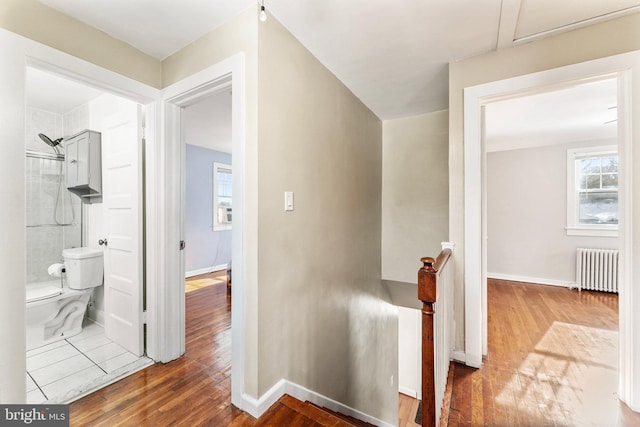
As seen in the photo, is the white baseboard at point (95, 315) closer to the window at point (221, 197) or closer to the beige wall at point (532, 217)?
the window at point (221, 197)

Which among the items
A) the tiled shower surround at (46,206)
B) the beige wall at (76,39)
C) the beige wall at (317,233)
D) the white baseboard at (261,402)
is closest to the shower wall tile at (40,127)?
the tiled shower surround at (46,206)

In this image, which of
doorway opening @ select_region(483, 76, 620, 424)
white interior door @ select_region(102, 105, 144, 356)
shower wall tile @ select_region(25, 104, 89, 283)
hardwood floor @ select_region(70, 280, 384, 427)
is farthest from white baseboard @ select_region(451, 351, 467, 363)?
shower wall tile @ select_region(25, 104, 89, 283)

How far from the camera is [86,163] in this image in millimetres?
2412

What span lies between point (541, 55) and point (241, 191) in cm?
224

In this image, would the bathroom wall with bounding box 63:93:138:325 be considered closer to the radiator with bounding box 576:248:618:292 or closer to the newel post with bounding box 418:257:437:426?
the newel post with bounding box 418:257:437:426

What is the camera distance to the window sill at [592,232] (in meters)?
4.05

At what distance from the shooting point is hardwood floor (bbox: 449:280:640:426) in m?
1.51

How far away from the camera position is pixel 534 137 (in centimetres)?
416

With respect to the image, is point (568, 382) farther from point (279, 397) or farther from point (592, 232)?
point (592, 232)

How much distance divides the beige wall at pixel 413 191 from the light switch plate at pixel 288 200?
2139 millimetres

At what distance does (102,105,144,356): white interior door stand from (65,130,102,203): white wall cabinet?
138mm

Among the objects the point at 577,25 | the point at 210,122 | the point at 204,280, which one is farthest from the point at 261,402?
the point at 204,280

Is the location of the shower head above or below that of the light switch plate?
above

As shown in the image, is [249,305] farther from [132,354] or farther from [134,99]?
[134,99]
